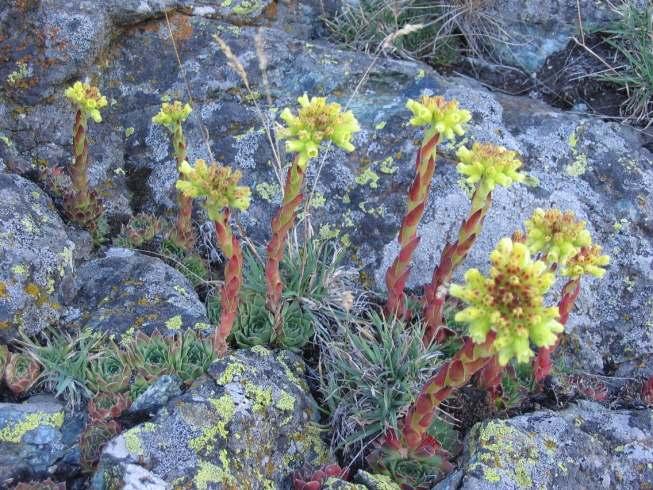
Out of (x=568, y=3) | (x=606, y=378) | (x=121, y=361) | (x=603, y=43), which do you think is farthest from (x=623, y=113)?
(x=121, y=361)

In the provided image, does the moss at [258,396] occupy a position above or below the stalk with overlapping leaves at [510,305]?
below

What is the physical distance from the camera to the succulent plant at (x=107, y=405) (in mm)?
2827

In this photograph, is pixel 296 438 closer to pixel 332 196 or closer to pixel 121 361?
pixel 121 361

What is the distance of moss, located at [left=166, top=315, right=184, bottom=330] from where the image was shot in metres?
3.38

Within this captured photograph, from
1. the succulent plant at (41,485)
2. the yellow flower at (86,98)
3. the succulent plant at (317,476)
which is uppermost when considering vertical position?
the yellow flower at (86,98)

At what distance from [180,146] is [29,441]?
172 centimetres

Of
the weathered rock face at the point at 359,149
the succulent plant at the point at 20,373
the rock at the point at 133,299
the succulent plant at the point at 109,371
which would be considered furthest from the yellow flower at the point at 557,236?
the succulent plant at the point at 20,373

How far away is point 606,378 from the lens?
365 centimetres

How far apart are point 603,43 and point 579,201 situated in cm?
192

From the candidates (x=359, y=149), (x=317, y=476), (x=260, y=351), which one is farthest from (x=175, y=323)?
(x=359, y=149)

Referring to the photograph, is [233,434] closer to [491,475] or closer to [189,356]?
[189,356]

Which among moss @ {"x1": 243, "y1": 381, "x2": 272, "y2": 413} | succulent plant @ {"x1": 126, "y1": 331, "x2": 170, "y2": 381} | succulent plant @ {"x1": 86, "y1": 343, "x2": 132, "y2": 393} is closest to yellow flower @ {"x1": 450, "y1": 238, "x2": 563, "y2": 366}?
moss @ {"x1": 243, "y1": 381, "x2": 272, "y2": 413}

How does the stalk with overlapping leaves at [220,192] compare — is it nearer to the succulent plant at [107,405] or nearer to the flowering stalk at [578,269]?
the succulent plant at [107,405]

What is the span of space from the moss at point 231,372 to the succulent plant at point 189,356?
0.54 feet
